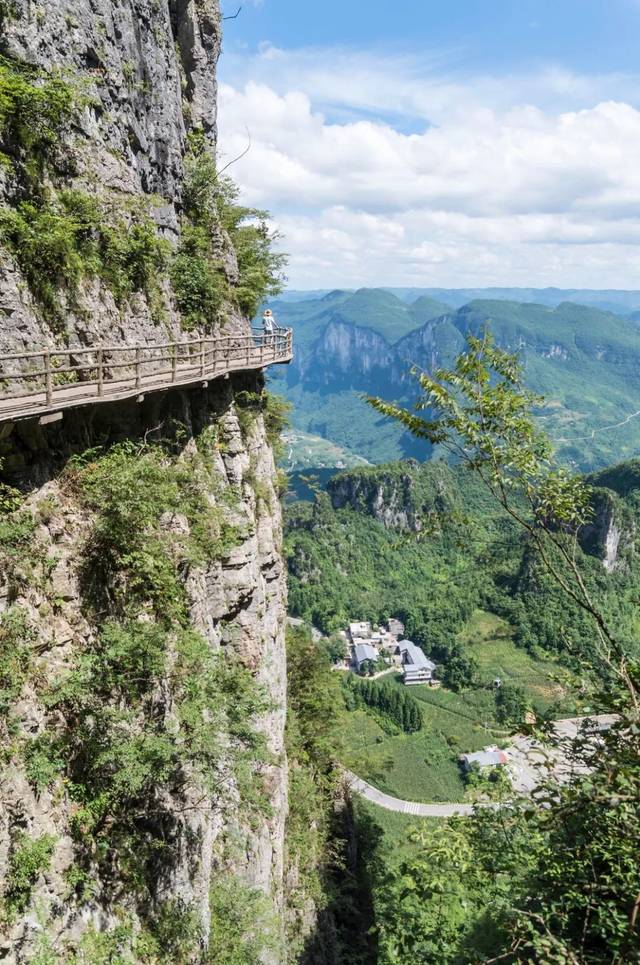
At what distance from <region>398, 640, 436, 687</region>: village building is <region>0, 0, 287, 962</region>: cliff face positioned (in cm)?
7262

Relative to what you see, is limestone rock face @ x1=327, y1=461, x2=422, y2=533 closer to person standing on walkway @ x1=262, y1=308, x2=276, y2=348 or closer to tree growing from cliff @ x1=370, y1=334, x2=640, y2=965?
person standing on walkway @ x1=262, y1=308, x2=276, y2=348

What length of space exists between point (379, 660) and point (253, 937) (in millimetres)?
80342

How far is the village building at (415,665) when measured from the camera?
86000mm

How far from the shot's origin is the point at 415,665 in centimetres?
8825

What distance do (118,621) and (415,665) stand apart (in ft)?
278

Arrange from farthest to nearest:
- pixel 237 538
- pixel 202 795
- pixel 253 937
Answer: pixel 237 538, pixel 253 937, pixel 202 795

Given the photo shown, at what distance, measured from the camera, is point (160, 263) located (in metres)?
16.6

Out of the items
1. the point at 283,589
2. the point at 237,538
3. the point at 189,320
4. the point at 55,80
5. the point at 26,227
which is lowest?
the point at 283,589

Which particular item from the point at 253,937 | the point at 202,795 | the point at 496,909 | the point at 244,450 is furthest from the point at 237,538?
the point at 496,909

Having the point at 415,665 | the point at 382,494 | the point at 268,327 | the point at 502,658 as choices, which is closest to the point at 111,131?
the point at 268,327

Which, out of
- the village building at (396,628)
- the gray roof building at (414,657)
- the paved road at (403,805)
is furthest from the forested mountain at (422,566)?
the paved road at (403,805)

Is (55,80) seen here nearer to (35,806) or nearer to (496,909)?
(35,806)

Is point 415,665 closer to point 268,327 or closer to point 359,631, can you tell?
point 359,631

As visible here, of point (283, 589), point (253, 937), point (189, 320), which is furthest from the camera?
point (283, 589)
